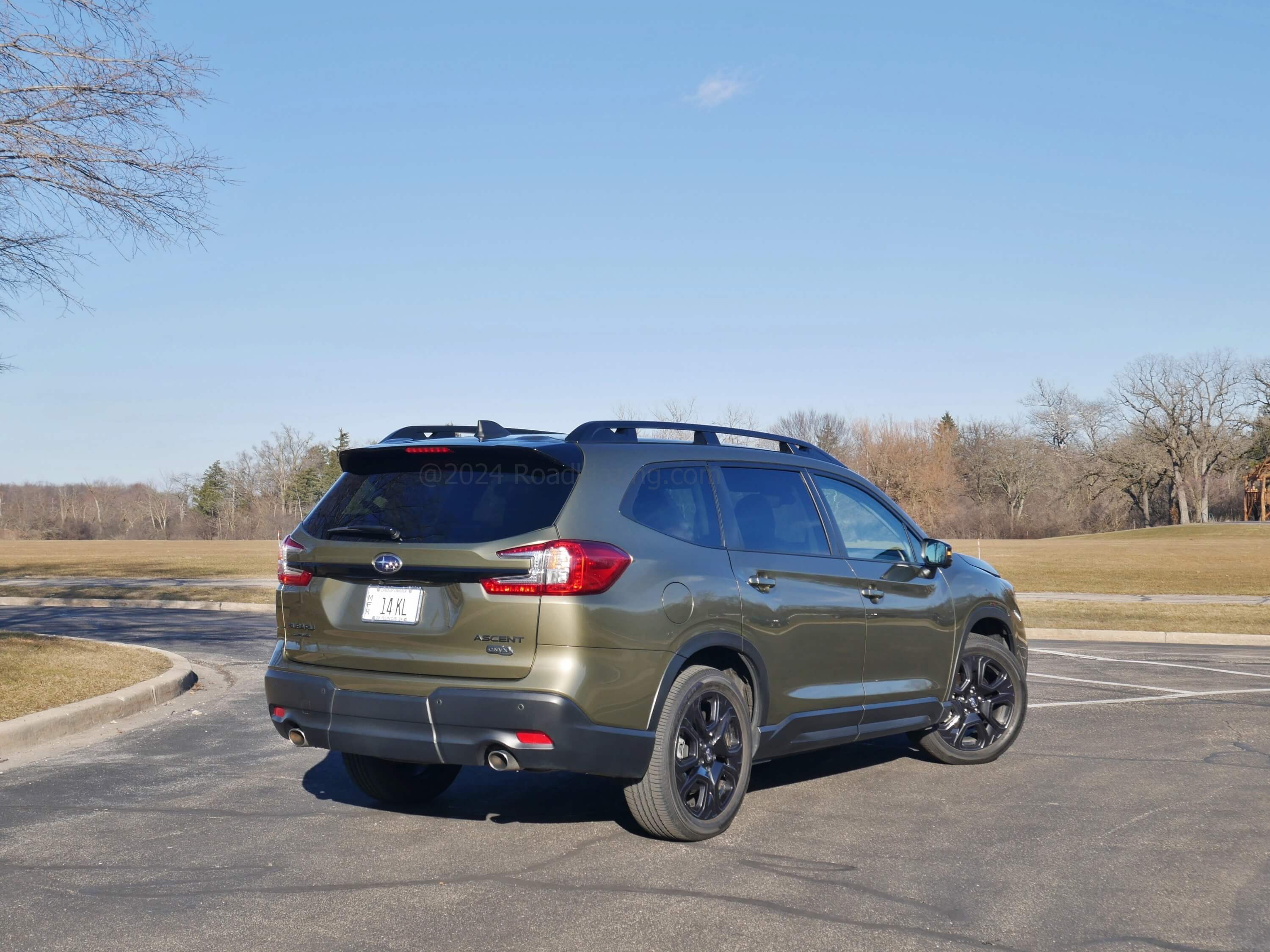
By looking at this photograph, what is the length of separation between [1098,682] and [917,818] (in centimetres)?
625

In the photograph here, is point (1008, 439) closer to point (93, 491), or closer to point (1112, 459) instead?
point (1112, 459)

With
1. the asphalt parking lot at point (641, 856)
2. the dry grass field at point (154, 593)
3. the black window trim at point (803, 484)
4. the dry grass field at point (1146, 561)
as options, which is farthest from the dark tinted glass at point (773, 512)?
the dry grass field at point (1146, 561)

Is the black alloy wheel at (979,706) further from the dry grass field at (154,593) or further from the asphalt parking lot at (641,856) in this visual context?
the dry grass field at (154,593)

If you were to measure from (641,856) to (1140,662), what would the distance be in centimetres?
994

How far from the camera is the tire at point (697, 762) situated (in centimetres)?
517

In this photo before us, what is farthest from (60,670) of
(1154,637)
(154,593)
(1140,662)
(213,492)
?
(213,492)

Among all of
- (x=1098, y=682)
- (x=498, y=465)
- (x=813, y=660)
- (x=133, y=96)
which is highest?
(x=133, y=96)

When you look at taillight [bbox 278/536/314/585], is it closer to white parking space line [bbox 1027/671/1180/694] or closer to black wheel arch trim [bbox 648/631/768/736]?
black wheel arch trim [bbox 648/631/768/736]

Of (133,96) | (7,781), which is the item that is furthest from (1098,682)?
(133,96)

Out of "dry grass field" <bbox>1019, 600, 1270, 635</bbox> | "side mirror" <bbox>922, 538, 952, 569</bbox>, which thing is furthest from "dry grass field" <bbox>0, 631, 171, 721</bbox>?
"dry grass field" <bbox>1019, 600, 1270, 635</bbox>

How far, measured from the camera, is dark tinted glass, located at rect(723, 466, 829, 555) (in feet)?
19.3

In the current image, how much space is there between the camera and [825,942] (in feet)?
13.2

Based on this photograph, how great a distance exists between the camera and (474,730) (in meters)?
4.90

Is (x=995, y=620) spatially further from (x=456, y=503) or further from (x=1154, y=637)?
(x=1154, y=637)
